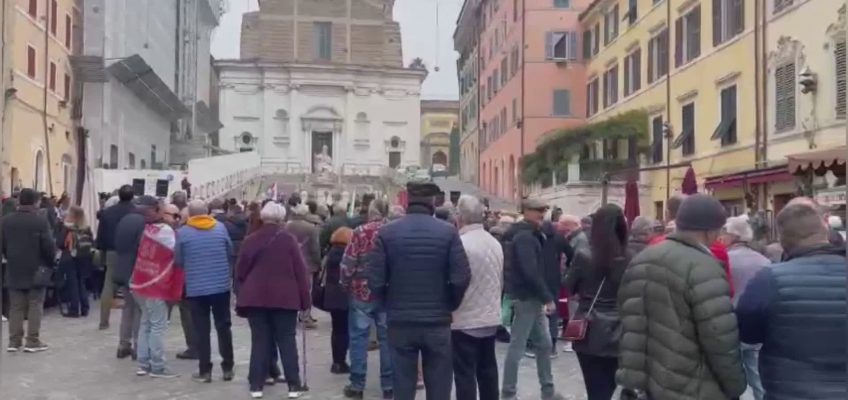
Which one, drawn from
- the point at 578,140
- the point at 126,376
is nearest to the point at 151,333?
the point at 126,376

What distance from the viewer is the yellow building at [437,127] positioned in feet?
334

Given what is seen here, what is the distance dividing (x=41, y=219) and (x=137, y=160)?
34539 mm

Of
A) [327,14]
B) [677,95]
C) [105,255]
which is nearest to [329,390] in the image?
[105,255]

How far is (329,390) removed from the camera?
10062 mm

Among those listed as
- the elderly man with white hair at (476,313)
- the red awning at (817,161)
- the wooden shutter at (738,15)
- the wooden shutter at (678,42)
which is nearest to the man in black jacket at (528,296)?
the elderly man with white hair at (476,313)

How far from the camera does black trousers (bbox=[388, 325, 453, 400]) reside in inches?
290

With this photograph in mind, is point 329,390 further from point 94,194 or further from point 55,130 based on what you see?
point 55,130

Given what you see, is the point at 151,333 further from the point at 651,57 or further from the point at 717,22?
the point at 651,57

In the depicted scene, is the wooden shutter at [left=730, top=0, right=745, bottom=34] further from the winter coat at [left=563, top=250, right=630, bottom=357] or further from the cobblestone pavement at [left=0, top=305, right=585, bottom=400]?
the winter coat at [left=563, top=250, right=630, bottom=357]

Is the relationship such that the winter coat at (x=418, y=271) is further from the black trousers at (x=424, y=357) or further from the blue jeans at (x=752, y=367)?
the blue jeans at (x=752, y=367)

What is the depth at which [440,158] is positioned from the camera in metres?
102

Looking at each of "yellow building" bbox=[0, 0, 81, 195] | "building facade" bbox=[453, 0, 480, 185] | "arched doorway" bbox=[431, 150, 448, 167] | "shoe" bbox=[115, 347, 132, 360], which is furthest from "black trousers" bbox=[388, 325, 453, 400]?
"arched doorway" bbox=[431, 150, 448, 167]

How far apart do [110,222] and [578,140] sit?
24234 millimetres

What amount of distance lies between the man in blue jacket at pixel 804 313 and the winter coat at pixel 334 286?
6314 millimetres
